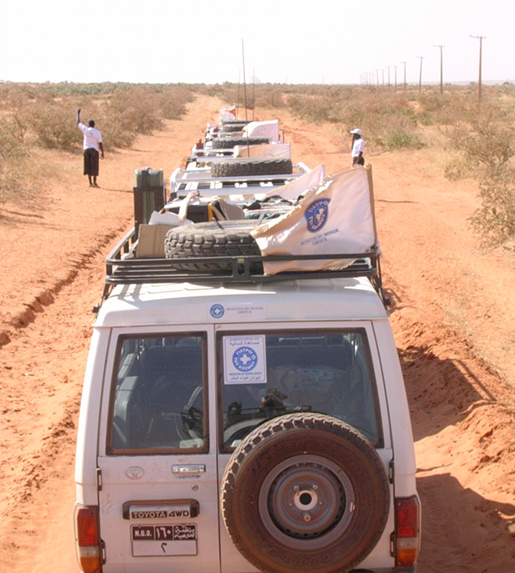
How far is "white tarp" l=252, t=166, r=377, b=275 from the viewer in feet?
9.93

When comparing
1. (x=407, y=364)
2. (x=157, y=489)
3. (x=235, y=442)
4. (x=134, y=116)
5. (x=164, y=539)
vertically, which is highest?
(x=134, y=116)

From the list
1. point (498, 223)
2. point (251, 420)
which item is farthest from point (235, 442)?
point (498, 223)

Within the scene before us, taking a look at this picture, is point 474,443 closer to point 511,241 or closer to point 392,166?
point 511,241

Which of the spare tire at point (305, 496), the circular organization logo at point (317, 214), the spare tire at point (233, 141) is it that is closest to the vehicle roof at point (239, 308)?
the circular organization logo at point (317, 214)

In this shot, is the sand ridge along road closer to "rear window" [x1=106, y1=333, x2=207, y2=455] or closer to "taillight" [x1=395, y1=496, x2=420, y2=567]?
"taillight" [x1=395, y1=496, x2=420, y2=567]

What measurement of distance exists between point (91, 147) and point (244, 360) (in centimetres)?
1661

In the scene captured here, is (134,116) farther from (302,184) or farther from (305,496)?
(305,496)

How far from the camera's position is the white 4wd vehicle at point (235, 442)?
2662mm

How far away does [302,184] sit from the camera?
19.3 ft

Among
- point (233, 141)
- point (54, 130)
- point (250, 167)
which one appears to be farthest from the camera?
point (54, 130)

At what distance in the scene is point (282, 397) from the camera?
9.87ft

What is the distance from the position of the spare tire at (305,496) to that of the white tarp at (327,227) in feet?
2.34

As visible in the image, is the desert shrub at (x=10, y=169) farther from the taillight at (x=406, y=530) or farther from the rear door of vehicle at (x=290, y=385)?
the taillight at (x=406, y=530)

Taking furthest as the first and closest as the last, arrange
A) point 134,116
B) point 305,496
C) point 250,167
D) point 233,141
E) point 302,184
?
1. point 134,116
2. point 233,141
3. point 250,167
4. point 302,184
5. point 305,496
